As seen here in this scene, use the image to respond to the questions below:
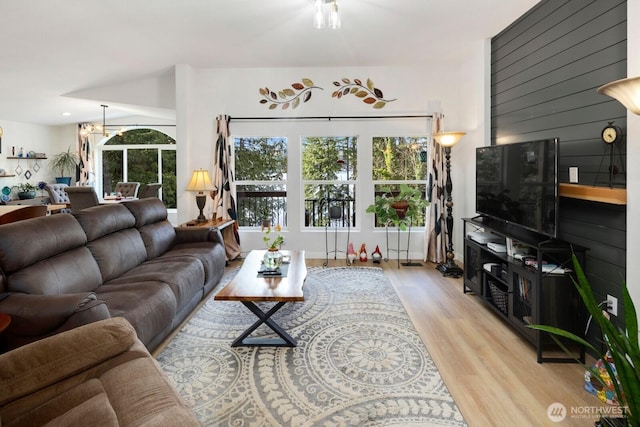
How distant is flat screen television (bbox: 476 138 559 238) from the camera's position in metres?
2.64

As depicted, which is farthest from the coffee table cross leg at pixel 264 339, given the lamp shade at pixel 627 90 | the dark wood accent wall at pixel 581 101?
the lamp shade at pixel 627 90

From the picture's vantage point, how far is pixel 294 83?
5.39m

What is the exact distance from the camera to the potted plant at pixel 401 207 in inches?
199

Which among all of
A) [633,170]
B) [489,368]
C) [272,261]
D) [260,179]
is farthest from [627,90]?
[260,179]

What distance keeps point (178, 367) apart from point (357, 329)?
137cm

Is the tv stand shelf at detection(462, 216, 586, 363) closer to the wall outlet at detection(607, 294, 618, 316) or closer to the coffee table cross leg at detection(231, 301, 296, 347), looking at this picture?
the wall outlet at detection(607, 294, 618, 316)

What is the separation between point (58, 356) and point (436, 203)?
4685 millimetres

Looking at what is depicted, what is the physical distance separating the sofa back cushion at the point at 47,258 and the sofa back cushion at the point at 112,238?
104 mm

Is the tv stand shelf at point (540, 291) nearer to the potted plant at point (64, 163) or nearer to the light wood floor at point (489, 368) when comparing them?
the light wood floor at point (489, 368)

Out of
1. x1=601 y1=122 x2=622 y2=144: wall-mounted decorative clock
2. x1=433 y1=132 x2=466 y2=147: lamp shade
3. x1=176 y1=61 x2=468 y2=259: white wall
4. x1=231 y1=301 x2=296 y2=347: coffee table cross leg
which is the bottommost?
x1=231 y1=301 x2=296 y2=347: coffee table cross leg

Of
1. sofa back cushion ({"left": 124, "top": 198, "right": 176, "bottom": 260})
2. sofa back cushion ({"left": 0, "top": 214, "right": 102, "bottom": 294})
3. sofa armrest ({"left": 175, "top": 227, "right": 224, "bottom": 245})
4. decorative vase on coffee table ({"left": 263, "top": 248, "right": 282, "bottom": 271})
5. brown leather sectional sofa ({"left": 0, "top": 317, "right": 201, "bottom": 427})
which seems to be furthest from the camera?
sofa armrest ({"left": 175, "top": 227, "right": 224, "bottom": 245})

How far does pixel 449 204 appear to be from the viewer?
4863mm

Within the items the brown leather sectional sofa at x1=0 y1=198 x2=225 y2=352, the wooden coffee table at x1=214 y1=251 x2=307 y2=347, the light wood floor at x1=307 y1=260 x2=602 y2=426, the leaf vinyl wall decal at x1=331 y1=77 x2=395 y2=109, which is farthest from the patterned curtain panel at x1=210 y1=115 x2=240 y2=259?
the light wood floor at x1=307 y1=260 x2=602 y2=426

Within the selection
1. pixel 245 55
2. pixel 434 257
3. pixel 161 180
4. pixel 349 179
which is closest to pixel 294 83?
pixel 245 55
